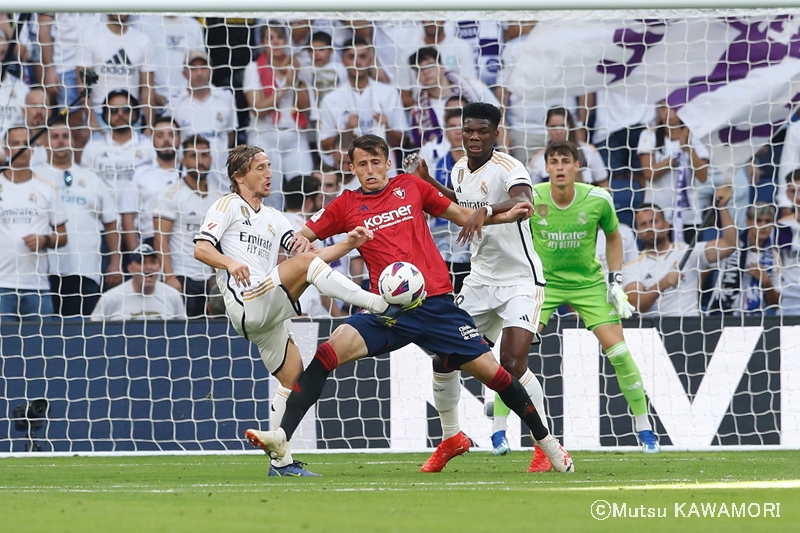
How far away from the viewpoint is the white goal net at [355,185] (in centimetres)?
938

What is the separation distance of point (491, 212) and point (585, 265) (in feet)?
7.00

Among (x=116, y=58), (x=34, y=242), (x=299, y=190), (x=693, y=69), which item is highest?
(x=116, y=58)

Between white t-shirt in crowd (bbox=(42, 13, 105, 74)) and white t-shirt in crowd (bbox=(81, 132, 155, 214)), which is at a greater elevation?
white t-shirt in crowd (bbox=(42, 13, 105, 74))

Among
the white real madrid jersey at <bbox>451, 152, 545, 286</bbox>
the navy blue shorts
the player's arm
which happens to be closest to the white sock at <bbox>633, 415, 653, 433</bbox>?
the white real madrid jersey at <bbox>451, 152, 545, 286</bbox>

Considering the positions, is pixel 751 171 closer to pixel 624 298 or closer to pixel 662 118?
pixel 662 118

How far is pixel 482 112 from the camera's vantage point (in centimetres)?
696

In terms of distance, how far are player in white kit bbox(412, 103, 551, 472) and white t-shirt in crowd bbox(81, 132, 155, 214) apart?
164 inches

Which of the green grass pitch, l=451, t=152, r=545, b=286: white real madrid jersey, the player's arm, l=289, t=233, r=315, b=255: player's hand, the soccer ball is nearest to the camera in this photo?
the green grass pitch

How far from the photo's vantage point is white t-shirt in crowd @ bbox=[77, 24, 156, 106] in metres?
10.7

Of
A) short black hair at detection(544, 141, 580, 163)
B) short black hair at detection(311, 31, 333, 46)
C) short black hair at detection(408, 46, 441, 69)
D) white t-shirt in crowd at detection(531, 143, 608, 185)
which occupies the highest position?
short black hair at detection(311, 31, 333, 46)

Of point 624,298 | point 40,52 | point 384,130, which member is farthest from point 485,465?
point 40,52

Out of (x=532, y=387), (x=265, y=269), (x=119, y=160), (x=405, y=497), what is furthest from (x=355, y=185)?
(x=405, y=497)

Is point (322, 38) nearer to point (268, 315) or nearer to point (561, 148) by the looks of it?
point (561, 148)

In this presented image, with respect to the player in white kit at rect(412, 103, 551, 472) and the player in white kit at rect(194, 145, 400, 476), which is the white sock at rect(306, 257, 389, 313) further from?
the player in white kit at rect(412, 103, 551, 472)
